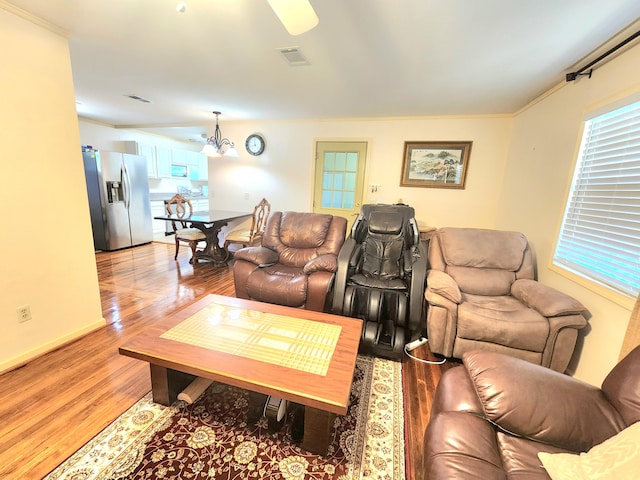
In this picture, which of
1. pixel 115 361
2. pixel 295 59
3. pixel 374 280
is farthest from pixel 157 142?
pixel 374 280

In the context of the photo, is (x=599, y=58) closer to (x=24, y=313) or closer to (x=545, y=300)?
(x=545, y=300)

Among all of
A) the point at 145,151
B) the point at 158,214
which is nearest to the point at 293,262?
the point at 158,214

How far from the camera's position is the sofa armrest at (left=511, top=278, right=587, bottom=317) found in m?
1.70

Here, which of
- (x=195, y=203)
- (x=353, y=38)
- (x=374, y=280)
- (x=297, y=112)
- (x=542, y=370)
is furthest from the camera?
(x=195, y=203)

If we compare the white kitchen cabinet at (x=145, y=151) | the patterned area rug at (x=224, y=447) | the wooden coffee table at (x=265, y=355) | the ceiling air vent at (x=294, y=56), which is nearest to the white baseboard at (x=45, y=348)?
the patterned area rug at (x=224, y=447)

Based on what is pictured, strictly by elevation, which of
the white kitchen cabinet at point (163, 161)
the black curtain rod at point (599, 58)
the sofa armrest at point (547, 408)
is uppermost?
the black curtain rod at point (599, 58)

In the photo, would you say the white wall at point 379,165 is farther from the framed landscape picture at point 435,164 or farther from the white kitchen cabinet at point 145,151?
the white kitchen cabinet at point 145,151

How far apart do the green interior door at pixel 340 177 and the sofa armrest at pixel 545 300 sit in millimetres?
2529

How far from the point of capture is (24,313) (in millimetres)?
→ 1834

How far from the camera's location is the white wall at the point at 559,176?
1652mm

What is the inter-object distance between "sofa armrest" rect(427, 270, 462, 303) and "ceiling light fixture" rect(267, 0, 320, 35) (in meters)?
1.84

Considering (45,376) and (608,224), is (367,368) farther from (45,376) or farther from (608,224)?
(45,376)

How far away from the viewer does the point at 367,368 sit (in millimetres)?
1935

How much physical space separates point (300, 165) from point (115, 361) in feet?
11.7
